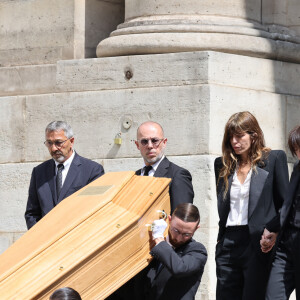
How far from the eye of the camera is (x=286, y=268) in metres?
6.48

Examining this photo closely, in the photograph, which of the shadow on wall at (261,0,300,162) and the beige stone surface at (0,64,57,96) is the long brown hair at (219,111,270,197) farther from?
the beige stone surface at (0,64,57,96)

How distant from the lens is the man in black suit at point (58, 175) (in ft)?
24.7

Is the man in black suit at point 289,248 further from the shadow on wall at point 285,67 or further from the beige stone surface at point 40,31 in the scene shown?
the beige stone surface at point 40,31

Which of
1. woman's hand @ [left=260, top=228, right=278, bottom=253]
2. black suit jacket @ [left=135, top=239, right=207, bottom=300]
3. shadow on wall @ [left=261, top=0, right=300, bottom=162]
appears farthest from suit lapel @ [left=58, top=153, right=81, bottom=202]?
shadow on wall @ [left=261, top=0, right=300, bottom=162]

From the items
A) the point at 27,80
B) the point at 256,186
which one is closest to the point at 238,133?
the point at 256,186

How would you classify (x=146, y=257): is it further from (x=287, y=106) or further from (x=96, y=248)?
(x=287, y=106)

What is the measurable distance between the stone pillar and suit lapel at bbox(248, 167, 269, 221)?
2.40 m

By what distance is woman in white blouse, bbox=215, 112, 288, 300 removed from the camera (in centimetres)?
670

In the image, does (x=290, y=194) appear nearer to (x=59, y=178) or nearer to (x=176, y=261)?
(x=176, y=261)

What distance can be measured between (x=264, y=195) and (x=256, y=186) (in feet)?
0.25

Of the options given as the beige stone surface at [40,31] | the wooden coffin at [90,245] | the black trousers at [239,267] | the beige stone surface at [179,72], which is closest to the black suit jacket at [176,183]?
the wooden coffin at [90,245]

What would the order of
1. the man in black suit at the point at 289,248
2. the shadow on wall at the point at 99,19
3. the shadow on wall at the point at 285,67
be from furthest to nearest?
the shadow on wall at the point at 99,19
the shadow on wall at the point at 285,67
the man in black suit at the point at 289,248

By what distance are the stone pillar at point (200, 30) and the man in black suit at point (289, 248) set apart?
2.70 m

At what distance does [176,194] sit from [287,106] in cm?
263
